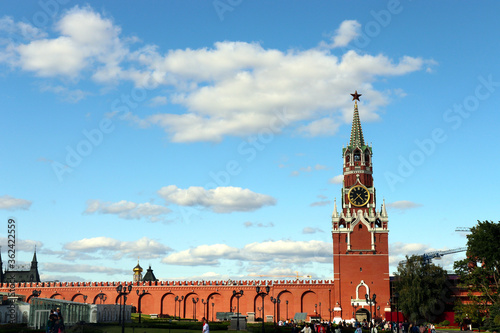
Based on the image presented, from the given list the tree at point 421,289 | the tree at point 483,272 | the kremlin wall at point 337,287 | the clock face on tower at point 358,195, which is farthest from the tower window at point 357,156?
the tree at point 483,272

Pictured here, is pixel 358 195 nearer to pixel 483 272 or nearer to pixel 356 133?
pixel 356 133

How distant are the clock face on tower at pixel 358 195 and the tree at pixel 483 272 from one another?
17502 mm

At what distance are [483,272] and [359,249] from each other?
18.4 m

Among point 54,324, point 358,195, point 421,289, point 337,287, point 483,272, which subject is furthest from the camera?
point 358,195

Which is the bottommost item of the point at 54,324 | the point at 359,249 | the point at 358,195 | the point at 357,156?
the point at 54,324

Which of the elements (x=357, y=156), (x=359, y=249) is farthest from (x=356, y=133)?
(x=359, y=249)

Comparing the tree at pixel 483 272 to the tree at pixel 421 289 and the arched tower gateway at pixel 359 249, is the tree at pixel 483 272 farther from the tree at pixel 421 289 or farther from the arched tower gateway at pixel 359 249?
the arched tower gateway at pixel 359 249

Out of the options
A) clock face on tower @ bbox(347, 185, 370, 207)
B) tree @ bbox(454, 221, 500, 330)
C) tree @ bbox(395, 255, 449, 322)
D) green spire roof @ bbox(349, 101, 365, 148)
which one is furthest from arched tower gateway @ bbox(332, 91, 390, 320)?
tree @ bbox(454, 221, 500, 330)

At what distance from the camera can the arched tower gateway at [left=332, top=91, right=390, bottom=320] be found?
77875 millimetres

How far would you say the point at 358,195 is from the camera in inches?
3253

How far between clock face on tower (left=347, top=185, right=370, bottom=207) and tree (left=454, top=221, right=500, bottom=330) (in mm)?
17502

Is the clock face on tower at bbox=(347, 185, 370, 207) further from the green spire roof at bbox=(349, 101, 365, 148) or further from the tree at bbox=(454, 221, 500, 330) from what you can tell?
the tree at bbox=(454, 221, 500, 330)

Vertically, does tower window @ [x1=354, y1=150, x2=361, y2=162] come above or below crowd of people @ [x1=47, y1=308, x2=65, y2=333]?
above

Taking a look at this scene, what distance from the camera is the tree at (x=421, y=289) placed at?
71.8 metres
